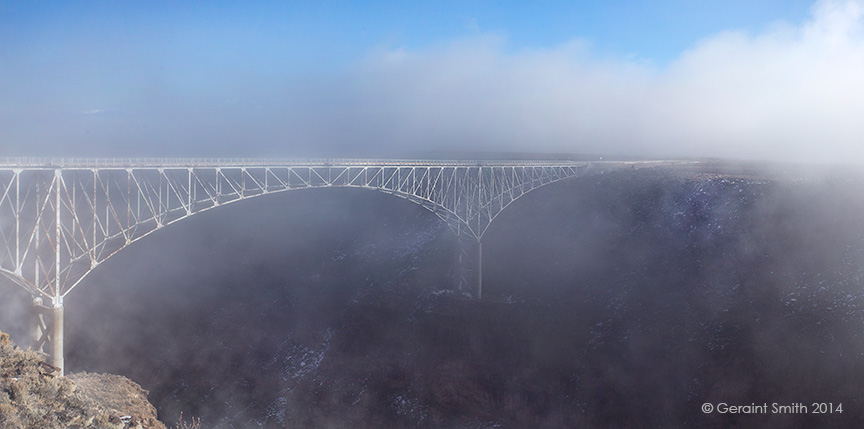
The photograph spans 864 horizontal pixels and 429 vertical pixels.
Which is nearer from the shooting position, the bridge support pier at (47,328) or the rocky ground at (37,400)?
the rocky ground at (37,400)

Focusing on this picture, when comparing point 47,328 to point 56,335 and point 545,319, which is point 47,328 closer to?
point 56,335

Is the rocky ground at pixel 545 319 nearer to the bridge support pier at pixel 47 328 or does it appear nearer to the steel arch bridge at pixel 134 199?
the steel arch bridge at pixel 134 199

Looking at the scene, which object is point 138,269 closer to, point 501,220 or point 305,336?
point 305,336

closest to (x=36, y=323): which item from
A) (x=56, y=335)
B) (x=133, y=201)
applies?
(x=56, y=335)

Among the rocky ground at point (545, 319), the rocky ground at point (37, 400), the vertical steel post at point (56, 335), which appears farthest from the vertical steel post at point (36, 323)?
the rocky ground at point (545, 319)

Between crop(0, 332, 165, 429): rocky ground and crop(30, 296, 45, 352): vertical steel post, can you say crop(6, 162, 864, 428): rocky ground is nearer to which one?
crop(30, 296, 45, 352): vertical steel post

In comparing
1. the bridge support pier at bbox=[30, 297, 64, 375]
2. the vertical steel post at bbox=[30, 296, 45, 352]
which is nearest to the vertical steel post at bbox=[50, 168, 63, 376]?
the bridge support pier at bbox=[30, 297, 64, 375]
